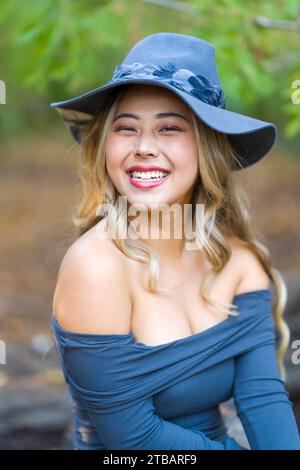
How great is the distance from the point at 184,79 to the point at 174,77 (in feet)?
0.11

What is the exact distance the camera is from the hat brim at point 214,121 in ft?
6.90

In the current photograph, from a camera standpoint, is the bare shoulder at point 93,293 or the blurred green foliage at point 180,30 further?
the blurred green foliage at point 180,30

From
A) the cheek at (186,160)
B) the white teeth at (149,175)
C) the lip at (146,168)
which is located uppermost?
the cheek at (186,160)

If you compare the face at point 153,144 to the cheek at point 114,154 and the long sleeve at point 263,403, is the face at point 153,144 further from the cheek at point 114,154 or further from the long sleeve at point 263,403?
the long sleeve at point 263,403

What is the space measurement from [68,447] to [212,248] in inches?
49.7

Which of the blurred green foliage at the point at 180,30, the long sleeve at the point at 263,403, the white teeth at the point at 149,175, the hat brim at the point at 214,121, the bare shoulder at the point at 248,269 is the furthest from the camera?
the blurred green foliage at the point at 180,30

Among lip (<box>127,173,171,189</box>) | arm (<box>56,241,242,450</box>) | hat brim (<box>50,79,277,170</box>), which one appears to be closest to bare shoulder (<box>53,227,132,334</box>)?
arm (<box>56,241,242,450</box>)

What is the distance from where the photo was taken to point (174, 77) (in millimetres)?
2172

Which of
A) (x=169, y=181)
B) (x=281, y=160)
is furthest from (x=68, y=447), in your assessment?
(x=281, y=160)

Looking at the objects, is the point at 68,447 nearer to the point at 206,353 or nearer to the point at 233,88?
the point at 206,353

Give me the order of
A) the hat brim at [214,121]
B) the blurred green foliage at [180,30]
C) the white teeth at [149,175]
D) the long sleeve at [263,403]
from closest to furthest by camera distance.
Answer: the hat brim at [214,121] < the white teeth at [149,175] < the long sleeve at [263,403] < the blurred green foliage at [180,30]

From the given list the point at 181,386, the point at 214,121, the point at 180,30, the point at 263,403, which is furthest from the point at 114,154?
the point at 180,30

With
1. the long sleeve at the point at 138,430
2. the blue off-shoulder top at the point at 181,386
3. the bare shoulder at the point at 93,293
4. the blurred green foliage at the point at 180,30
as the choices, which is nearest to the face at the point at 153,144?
the bare shoulder at the point at 93,293

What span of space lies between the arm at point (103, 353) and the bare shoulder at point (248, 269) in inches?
22.2
